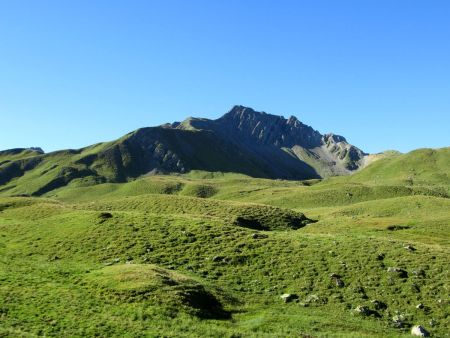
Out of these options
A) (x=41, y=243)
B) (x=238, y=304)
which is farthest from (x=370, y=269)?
(x=41, y=243)

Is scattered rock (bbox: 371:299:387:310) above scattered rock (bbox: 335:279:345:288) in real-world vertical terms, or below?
below

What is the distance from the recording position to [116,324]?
26.6 m

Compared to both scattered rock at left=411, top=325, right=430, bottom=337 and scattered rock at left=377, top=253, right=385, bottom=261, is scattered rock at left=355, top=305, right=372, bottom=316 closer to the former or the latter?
scattered rock at left=411, top=325, right=430, bottom=337

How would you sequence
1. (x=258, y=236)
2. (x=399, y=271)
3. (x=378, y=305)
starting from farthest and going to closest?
(x=258, y=236)
(x=399, y=271)
(x=378, y=305)

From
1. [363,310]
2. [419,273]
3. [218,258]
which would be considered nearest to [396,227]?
[419,273]

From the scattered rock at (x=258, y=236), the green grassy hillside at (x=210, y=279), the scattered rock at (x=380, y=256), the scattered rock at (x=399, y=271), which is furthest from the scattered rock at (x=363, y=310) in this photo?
the scattered rock at (x=258, y=236)

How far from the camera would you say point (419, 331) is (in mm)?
28859

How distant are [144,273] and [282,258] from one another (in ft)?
46.6

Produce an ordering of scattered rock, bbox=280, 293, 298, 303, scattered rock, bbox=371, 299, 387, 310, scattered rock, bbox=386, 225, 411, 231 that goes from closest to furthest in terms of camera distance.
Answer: scattered rock, bbox=371, 299, 387, 310, scattered rock, bbox=280, 293, 298, 303, scattered rock, bbox=386, 225, 411, 231

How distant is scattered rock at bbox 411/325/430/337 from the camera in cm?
2870

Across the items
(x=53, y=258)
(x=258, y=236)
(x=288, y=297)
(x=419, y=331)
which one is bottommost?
(x=419, y=331)

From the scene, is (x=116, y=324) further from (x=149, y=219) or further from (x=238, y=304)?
(x=149, y=219)

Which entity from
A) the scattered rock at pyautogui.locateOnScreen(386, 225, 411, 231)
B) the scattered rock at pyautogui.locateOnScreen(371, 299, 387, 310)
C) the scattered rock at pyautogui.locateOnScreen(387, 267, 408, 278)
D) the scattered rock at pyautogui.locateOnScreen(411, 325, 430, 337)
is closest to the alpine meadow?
the scattered rock at pyautogui.locateOnScreen(371, 299, 387, 310)

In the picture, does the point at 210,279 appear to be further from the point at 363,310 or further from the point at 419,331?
the point at 419,331
